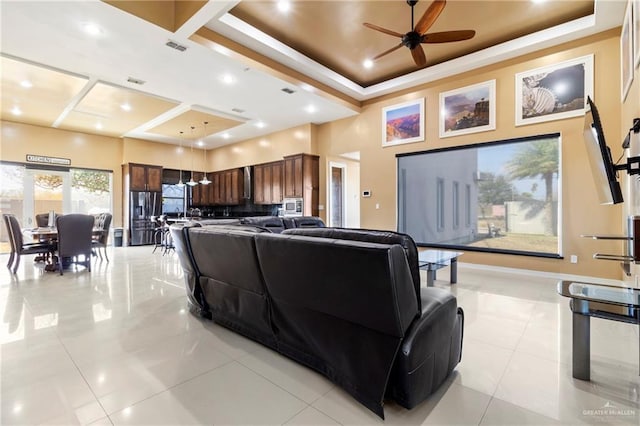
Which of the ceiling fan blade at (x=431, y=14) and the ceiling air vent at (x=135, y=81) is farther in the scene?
the ceiling air vent at (x=135, y=81)

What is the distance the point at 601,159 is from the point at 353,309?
2.04 m

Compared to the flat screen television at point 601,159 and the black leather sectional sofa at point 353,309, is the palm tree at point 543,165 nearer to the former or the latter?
the flat screen television at point 601,159

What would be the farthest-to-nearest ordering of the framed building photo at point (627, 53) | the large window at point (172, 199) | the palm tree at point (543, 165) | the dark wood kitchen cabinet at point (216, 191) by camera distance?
the dark wood kitchen cabinet at point (216, 191)
the large window at point (172, 199)
the palm tree at point (543, 165)
the framed building photo at point (627, 53)

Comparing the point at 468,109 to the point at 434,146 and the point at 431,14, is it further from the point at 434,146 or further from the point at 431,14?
the point at 431,14

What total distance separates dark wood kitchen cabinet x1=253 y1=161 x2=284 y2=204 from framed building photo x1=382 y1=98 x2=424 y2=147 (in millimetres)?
3257

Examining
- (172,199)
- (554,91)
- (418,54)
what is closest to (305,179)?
(418,54)

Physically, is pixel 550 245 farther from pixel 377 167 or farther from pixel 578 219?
pixel 377 167

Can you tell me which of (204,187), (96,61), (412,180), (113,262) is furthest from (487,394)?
(204,187)

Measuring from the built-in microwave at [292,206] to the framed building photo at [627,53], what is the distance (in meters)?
6.18

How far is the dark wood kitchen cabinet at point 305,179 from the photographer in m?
7.86

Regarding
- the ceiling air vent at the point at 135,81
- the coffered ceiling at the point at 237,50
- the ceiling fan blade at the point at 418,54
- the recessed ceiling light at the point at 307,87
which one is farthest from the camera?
the recessed ceiling light at the point at 307,87

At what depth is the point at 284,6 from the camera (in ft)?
13.3

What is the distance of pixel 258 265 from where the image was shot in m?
2.17

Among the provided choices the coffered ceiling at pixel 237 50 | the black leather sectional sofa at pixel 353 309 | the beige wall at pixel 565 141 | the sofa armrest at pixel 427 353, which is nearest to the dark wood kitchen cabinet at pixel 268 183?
the coffered ceiling at pixel 237 50
